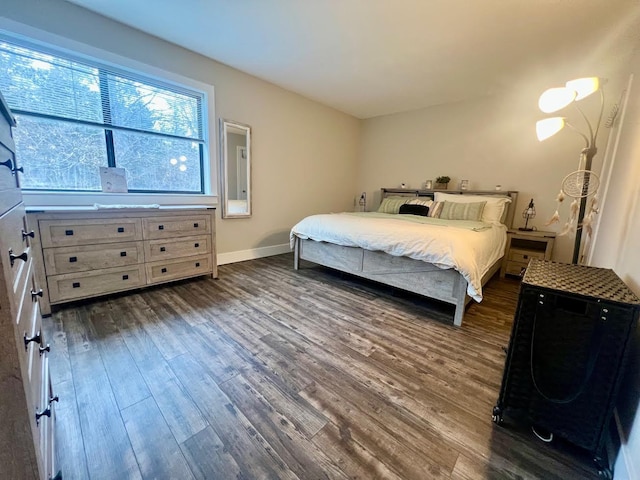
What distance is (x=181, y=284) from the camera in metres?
2.86

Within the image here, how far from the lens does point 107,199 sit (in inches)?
101

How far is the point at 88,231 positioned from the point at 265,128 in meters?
2.50

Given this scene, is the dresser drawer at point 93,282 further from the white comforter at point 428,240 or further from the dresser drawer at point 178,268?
the white comforter at point 428,240

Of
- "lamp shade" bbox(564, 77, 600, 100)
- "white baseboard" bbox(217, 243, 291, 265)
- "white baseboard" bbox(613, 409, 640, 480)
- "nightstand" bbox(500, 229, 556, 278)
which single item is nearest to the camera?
"white baseboard" bbox(613, 409, 640, 480)

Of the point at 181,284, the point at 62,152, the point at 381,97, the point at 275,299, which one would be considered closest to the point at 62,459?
the point at 275,299

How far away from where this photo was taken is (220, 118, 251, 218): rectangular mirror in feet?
11.2

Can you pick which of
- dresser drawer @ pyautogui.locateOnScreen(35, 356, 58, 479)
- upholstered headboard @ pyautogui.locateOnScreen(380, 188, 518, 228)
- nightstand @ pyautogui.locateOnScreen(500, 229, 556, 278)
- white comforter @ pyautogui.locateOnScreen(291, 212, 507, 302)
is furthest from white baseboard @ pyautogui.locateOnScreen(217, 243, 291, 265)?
nightstand @ pyautogui.locateOnScreen(500, 229, 556, 278)

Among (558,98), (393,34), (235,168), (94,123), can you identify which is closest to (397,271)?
(558,98)

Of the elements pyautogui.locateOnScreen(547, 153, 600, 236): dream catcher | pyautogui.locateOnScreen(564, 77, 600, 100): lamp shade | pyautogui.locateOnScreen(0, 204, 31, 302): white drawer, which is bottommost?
pyautogui.locateOnScreen(0, 204, 31, 302): white drawer

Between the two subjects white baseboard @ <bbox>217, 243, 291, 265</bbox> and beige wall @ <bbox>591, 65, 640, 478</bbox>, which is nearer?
beige wall @ <bbox>591, 65, 640, 478</bbox>

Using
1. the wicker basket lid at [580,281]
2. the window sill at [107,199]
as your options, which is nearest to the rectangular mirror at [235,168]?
the window sill at [107,199]

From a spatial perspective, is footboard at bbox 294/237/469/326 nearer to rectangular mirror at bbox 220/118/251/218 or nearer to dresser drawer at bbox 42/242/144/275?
rectangular mirror at bbox 220/118/251/218

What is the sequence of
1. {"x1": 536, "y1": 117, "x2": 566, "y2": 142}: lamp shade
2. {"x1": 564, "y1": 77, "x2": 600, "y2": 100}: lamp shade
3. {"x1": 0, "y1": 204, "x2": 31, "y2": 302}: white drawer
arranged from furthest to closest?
{"x1": 536, "y1": 117, "x2": 566, "y2": 142}: lamp shade
{"x1": 564, "y1": 77, "x2": 600, "y2": 100}: lamp shade
{"x1": 0, "y1": 204, "x2": 31, "y2": 302}: white drawer

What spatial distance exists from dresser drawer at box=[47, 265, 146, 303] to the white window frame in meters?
0.72
